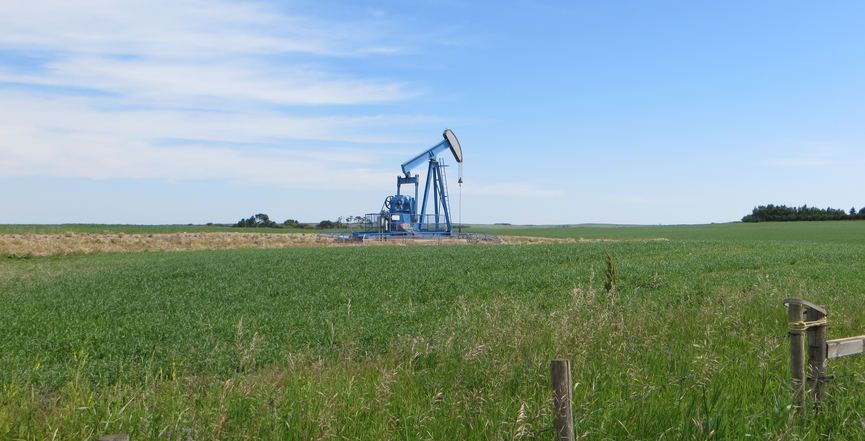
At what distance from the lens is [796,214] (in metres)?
84.9

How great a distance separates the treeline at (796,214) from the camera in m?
78.7

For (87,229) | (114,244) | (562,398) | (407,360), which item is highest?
(87,229)

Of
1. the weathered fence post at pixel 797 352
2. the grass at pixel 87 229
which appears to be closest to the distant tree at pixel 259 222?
the grass at pixel 87 229

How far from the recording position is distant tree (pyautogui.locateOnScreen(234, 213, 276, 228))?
85312 millimetres

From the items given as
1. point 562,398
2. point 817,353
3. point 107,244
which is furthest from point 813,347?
point 107,244

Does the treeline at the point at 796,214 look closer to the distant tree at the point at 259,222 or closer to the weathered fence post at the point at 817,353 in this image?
the distant tree at the point at 259,222

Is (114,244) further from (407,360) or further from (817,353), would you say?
(817,353)

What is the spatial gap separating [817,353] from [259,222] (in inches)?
3367

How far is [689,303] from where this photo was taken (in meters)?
11.4

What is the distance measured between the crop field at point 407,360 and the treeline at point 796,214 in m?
74.7

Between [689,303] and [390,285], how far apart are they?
7.79m

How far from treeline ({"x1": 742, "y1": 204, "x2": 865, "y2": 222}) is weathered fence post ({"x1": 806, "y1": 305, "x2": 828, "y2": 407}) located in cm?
8951

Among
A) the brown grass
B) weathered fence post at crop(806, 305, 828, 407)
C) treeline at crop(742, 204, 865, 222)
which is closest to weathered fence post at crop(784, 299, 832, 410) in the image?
weathered fence post at crop(806, 305, 828, 407)

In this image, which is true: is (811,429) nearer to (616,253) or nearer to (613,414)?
(613,414)
